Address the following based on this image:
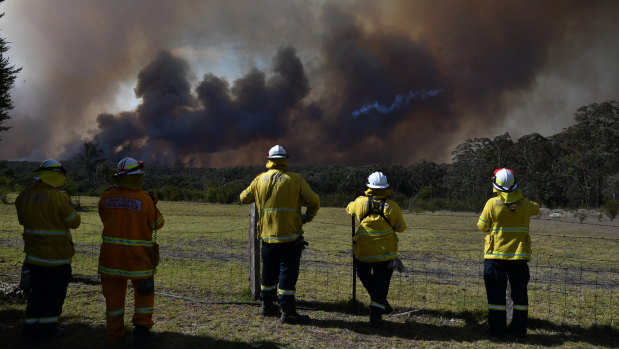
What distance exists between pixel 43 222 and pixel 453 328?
18.0 ft

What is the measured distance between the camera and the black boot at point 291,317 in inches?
216

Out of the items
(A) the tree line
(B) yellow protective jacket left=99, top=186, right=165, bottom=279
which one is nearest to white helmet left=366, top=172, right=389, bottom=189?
(B) yellow protective jacket left=99, top=186, right=165, bottom=279

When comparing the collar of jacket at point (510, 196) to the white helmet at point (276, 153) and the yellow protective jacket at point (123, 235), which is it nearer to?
the white helmet at point (276, 153)

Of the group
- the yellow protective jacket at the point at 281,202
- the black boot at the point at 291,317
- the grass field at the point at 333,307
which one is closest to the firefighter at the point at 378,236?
the grass field at the point at 333,307

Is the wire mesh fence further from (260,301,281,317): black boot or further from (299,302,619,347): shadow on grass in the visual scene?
(260,301,281,317): black boot

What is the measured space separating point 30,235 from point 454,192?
7146 centimetres

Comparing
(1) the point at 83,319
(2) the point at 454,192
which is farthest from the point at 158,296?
(2) the point at 454,192

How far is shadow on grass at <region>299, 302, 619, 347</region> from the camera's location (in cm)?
532

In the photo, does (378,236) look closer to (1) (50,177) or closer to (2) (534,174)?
(1) (50,177)

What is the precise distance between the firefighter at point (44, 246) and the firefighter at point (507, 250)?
5.26 metres

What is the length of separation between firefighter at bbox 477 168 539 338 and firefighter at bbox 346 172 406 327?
1.18 meters

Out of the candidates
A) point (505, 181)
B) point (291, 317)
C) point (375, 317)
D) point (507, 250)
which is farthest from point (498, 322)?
point (291, 317)

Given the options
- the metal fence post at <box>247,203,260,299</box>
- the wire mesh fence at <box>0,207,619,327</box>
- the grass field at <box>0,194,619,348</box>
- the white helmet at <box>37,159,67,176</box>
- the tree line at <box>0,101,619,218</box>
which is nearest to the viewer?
the white helmet at <box>37,159,67,176</box>

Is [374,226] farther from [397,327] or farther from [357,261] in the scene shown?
[397,327]
